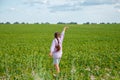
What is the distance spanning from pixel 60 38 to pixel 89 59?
496 cm

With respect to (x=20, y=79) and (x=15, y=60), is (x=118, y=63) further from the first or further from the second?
(x=20, y=79)

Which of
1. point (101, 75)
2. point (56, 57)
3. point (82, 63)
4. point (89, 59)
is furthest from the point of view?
point (89, 59)

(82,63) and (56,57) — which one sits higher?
(56,57)

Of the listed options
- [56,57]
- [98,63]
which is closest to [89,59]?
[98,63]

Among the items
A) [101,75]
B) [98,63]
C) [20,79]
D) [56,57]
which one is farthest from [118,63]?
[20,79]

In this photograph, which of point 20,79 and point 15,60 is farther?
point 15,60

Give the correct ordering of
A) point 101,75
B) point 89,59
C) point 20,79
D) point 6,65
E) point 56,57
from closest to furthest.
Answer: point 20,79 < point 56,57 < point 101,75 < point 6,65 < point 89,59

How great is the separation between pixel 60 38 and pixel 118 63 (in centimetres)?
463

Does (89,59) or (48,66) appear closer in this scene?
(48,66)

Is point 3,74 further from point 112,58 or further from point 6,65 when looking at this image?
point 112,58

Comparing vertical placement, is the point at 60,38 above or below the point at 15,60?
above

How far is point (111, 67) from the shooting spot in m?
13.1

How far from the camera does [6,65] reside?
12.8 meters

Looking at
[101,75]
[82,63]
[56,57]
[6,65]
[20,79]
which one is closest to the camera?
[20,79]
